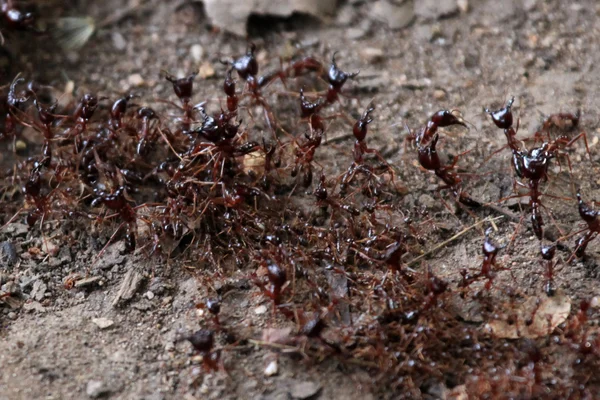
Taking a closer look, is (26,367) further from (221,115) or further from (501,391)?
(501,391)

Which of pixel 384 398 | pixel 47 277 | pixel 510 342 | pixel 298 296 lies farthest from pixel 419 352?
pixel 47 277

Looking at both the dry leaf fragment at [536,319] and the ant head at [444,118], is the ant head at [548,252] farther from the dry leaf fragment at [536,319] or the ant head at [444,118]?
the ant head at [444,118]

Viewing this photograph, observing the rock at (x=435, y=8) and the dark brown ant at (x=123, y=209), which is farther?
the rock at (x=435, y=8)

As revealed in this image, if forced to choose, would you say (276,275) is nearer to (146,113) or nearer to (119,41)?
(146,113)

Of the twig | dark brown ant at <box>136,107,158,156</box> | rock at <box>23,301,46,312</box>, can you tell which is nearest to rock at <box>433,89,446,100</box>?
the twig

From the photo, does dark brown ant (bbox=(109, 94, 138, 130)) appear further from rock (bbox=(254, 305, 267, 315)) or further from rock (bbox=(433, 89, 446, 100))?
rock (bbox=(433, 89, 446, 100))

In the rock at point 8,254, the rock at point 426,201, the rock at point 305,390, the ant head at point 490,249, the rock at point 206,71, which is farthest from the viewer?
the rock at point 206,71

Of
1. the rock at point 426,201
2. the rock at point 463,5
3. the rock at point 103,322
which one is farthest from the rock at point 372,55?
the rock at point 103,322
